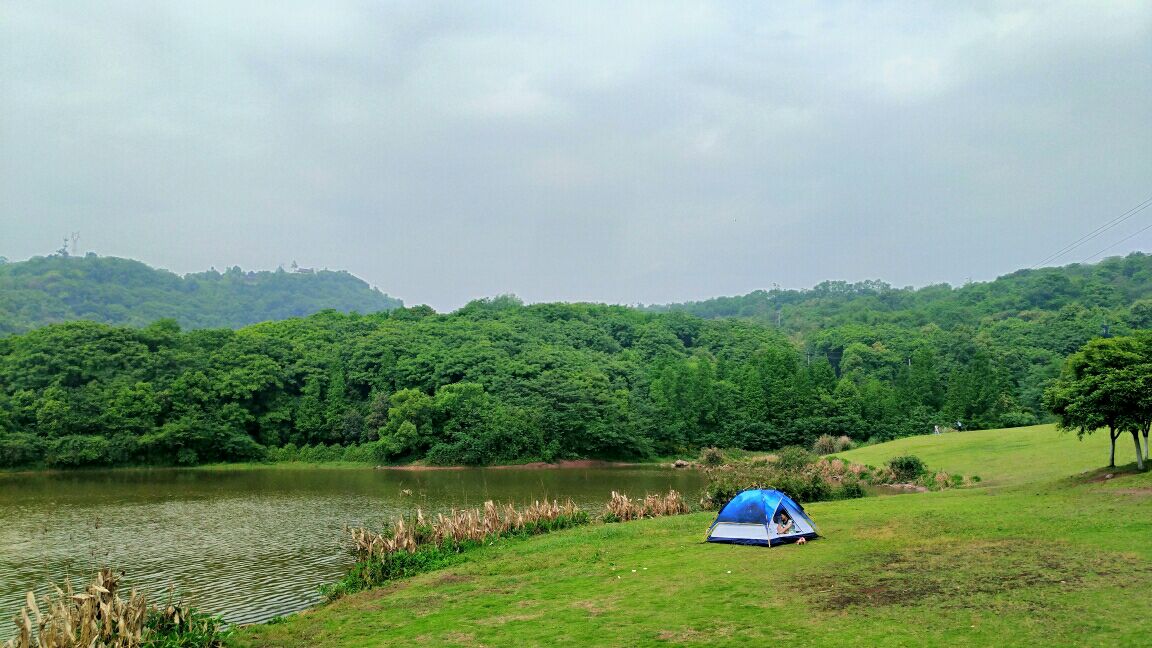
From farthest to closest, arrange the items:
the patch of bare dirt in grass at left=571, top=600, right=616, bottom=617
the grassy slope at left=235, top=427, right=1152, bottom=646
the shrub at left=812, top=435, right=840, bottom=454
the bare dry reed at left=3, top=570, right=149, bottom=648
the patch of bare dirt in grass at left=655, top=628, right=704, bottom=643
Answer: the shrub at left=812, top=435, right=840, bottom=454, the patch of bare dirt in grass at left=571, top=600, right=616, bottom=617, the patch of bare dirt in grass at left=655, top=628, right=704, bottom=643, the grassy slope at left=235, top=427, right=1152, bottom=646, the bare dry reed at left=3, top=570, right=149, bottom=648

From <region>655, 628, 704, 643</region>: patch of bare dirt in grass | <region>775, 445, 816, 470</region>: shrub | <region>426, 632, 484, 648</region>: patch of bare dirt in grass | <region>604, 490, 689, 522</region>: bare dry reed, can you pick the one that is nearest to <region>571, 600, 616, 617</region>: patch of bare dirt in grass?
<region>655, 628, 704, 643</region>: patch of bare dirt in grass

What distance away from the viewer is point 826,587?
1582cm

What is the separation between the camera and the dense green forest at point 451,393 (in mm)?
73188

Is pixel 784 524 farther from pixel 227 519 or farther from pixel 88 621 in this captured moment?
pixel 227 519

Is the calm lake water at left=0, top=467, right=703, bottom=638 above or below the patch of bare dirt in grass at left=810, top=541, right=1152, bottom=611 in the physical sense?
below

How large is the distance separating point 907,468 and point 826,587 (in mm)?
26875

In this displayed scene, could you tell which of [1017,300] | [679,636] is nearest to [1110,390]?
[679,636]

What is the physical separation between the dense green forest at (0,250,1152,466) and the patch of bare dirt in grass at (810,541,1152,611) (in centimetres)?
Answer: 5836

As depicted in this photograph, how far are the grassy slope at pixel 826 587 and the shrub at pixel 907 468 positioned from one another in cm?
1371

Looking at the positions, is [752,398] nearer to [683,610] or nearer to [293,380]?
[293,380]

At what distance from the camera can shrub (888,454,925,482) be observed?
129 feet

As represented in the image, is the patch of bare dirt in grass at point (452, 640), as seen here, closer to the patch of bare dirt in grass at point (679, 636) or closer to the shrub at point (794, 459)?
the patch of bare dirt in grass at point (679, 636)

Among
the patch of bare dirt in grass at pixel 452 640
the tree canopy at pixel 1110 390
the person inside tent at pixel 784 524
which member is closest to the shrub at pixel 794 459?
the tree canopy at pixel 1110 390

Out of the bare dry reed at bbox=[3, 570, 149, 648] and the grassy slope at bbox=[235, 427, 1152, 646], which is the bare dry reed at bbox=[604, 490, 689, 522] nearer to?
the grassy slope at bbox=[235, 427, 1152, 646]
